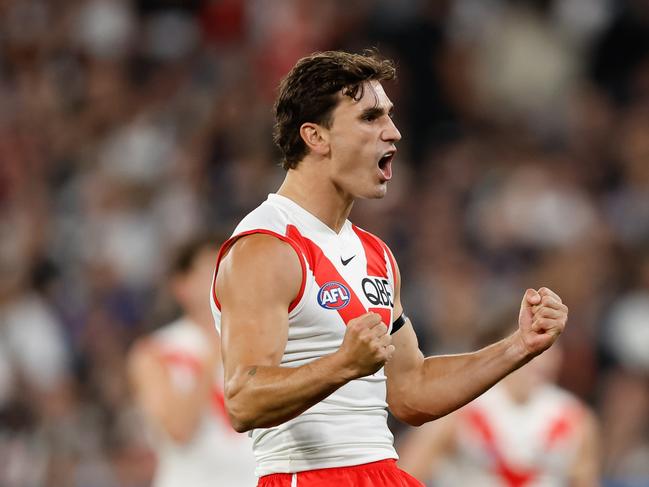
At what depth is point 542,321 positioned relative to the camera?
4.15m

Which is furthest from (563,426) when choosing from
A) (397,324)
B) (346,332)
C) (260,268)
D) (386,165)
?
(346,332)

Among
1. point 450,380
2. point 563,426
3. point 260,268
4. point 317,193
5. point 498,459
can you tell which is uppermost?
point 317,193

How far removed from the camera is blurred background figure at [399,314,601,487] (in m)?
7.39

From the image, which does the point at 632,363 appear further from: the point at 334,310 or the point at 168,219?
the point at 334,310

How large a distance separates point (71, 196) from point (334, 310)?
8622mm

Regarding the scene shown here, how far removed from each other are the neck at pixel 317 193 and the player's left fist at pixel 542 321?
65 cm

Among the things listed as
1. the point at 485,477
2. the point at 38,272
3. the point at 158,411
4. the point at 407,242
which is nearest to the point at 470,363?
the point at 158,411

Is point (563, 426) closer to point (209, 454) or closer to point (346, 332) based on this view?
point (209, 454)

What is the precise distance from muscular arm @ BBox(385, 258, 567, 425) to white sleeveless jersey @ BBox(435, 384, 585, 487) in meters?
2.90

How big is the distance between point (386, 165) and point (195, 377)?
286 cm

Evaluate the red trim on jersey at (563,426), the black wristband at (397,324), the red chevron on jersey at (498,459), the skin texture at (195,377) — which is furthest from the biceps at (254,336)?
the red trim on jersey at (563,426)

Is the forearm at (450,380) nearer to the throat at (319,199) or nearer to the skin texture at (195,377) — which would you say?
the throat at (319,199)

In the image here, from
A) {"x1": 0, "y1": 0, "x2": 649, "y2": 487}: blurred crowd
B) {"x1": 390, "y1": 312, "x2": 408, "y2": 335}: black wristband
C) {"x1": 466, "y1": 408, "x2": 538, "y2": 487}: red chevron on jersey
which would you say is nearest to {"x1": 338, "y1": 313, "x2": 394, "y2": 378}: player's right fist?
{"x1": 390, "y1": 312, "x2": 408, "y2": 335}: black wristband

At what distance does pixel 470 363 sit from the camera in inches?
173
